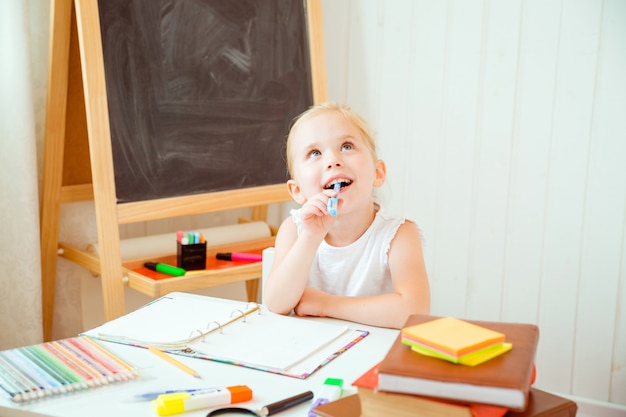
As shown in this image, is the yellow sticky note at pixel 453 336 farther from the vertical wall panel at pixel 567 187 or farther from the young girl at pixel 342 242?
the vertical wall panel at pixel 567 187

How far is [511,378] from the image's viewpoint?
0.81 metres

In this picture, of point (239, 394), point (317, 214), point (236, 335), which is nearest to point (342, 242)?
point (317, 214)

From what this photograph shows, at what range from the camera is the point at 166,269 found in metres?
2.16

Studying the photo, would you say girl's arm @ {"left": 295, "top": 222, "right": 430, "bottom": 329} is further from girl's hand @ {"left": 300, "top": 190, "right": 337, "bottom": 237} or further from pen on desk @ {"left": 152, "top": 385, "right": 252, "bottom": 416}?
pen on desk @ {"left": 152, "top": 385, "right": 252, "bottom": 416}

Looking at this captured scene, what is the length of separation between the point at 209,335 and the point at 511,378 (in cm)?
62

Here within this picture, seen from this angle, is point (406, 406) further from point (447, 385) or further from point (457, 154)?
point (457, 154)

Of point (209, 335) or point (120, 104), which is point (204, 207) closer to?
point (120, 104)

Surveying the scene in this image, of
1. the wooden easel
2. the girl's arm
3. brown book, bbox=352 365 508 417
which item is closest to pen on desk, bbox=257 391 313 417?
brown book, bbox=352 365 508 417

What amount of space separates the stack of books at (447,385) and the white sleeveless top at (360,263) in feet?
2.38

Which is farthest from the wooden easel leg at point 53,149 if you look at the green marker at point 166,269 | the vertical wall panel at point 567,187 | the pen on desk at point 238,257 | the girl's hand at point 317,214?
the vertical wall panel at point 567,187

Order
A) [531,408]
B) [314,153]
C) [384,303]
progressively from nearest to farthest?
[531,408]
[384,303]
[314,153]

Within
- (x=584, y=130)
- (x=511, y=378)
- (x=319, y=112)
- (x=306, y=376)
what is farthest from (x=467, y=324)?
(x=584, y=130)

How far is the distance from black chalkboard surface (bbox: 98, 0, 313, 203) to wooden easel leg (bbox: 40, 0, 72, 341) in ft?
0.69

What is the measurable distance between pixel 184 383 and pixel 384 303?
50cm
